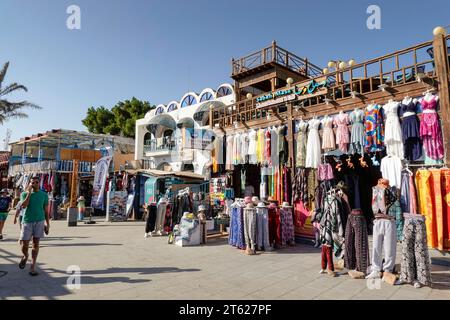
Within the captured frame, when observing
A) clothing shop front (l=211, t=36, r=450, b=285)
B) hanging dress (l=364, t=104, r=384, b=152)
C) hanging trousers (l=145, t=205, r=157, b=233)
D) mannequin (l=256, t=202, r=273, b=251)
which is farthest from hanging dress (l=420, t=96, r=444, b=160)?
hanging trousers (l=145, t=205, r=157, b=233)

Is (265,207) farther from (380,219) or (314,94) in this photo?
(314,94)

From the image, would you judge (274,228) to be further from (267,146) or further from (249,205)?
(267,146)

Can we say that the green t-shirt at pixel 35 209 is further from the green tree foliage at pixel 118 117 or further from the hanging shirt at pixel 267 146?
the green tree foliage at pixel 118 117

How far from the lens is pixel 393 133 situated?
668 centimetres

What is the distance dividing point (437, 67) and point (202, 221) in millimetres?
7618

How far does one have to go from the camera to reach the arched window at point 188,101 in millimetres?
24359

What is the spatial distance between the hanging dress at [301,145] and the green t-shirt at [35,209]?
22.7ft

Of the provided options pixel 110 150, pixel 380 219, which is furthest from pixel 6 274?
pixel 110 150

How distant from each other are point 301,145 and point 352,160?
2144 millimetres

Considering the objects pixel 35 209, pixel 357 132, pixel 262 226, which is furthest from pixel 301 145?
pixel 35 209

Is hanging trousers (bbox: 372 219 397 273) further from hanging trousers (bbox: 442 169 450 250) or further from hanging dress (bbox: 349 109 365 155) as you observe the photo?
hanging dress (bbox: 349 109 365 155)

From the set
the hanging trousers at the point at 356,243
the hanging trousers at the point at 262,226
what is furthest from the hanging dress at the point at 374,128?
the hanging trousers at the point at 262,226
